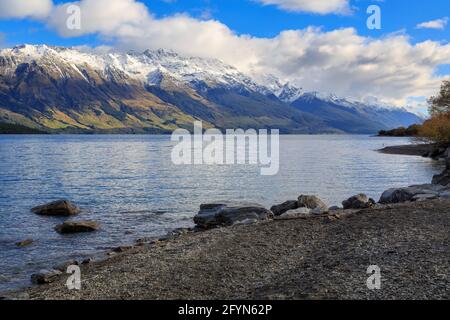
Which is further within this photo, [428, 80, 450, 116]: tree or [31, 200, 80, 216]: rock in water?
[428, 80, 450, 116]: tree

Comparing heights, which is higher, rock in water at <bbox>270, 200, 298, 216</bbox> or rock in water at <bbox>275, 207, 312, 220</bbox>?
rock in water at <bbox>275, 207, 312, 220</bbox>

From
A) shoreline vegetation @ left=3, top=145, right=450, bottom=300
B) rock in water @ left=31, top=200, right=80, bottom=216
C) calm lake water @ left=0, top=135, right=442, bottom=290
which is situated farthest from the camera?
rock in water @ left=31, top=200, right=80, bottom=216

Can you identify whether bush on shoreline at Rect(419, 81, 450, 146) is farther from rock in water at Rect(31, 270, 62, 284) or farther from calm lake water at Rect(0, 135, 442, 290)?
rock in water at Rect(31, 270, 62, 284)

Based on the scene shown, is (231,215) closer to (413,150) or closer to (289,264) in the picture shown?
(289,264)

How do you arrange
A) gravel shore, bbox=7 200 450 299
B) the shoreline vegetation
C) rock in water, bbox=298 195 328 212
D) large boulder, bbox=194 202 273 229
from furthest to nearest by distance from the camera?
rock in water, bbox=298 195 328 212
large boulder, bbox=194 202 273 229
the shoreline vegetation
gravel shore, bbox=7 200 450 299

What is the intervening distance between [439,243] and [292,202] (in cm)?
2124

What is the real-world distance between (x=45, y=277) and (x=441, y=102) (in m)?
115

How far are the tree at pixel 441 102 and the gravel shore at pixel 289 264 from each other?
311 ft

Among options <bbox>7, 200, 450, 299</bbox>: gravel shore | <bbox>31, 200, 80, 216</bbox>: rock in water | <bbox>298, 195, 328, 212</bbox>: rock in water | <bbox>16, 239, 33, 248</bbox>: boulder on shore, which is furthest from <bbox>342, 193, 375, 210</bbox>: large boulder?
<bbox>16, 239, 33, 248</bbox>: boulder on shore

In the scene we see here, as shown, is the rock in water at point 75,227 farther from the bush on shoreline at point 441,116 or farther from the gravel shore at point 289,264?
the bush on shoreline at point 441,116

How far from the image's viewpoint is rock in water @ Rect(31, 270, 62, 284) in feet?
80.4

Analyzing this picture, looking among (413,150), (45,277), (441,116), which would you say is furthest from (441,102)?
(45,277)

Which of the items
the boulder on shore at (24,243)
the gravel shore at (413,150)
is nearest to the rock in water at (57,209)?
the boulder on shore at (24,243)

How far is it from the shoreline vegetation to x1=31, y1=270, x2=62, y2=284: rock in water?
0.06 meters
